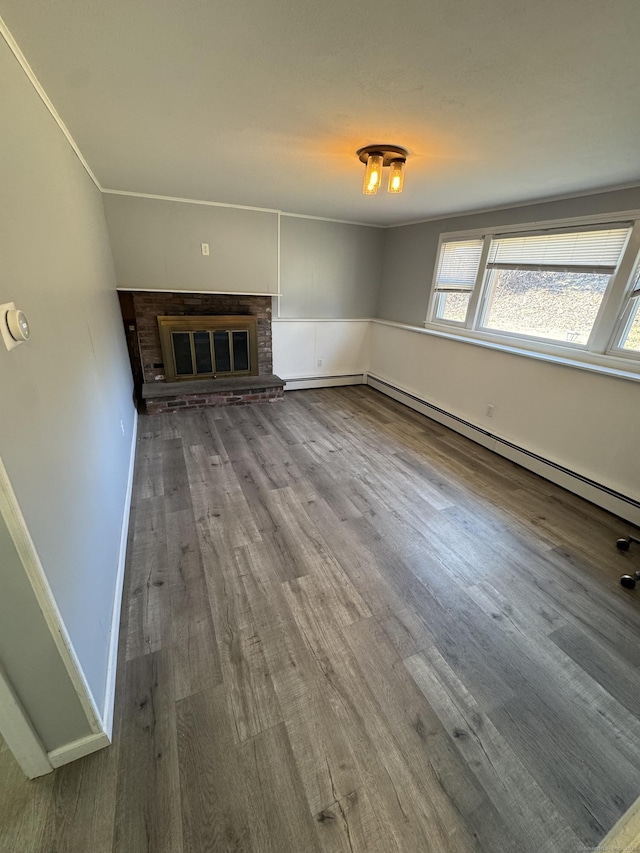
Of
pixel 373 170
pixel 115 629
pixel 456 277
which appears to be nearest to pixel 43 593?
pixel 115 629

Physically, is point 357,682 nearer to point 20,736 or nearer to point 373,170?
point 20,736

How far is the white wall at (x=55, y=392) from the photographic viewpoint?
2.91 ft

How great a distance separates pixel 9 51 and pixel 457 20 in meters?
1.43

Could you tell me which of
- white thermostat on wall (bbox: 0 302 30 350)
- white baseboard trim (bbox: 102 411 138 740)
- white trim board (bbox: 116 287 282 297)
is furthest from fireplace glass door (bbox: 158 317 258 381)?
white thermostat on wall (bbox: 0 302 30 350)

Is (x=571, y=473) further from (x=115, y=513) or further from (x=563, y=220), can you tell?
(x=115, y=513)

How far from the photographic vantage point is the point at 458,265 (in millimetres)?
3668

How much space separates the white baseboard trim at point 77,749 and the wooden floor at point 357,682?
0.13 ft

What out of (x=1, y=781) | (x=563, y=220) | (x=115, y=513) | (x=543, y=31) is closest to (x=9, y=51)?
(x=543, y=31)

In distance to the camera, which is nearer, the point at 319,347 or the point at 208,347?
the point at 208,347

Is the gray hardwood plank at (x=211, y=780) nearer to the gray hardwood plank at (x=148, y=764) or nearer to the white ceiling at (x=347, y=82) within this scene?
the gray hardwood plank at (x=148, y=764)

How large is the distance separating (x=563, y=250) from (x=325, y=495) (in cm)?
278

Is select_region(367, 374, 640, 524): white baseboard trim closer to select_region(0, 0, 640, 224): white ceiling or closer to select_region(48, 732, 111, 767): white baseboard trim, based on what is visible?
select_region(0, 0, 640, 224): white ceiling

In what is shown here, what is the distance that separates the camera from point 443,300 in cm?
398

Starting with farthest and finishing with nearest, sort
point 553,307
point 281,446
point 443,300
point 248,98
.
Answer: point 443,300 < point 281,446 < point 553,307 < point 248,98
